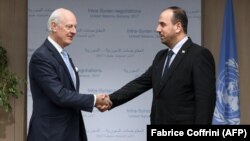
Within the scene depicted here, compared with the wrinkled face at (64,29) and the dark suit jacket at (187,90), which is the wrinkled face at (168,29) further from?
the wrinkled face at (64,29)

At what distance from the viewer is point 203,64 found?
129 inches

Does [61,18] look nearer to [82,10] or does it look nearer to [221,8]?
[82,10]

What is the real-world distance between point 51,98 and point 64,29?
1.62 ft

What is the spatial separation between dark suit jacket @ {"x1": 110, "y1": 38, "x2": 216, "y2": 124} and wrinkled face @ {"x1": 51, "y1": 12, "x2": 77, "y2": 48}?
2.32 ft

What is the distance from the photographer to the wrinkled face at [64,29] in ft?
11.1

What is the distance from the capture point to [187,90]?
3.31 m

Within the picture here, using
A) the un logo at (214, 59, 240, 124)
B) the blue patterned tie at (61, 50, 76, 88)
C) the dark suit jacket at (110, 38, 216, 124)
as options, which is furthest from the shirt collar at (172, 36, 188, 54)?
the un logo at (214, 59, 240, 124)

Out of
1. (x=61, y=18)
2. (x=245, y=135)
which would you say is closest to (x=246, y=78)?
(x=61, y=18)

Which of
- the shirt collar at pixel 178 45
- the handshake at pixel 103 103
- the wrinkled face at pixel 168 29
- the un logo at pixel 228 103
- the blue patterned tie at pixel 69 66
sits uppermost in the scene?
the wrinkled face at pixel 168 29

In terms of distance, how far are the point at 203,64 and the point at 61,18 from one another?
1038 millimetres

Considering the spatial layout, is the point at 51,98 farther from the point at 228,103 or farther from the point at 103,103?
Answer: the point at 228,103

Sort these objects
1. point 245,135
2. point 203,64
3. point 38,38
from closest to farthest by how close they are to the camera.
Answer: point 245,135 → point 203,64 → point 38,38

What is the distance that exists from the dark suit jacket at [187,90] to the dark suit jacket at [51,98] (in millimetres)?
577

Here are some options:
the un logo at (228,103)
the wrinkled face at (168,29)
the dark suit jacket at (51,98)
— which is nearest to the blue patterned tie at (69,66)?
the dark suit jacket at (51,98)
